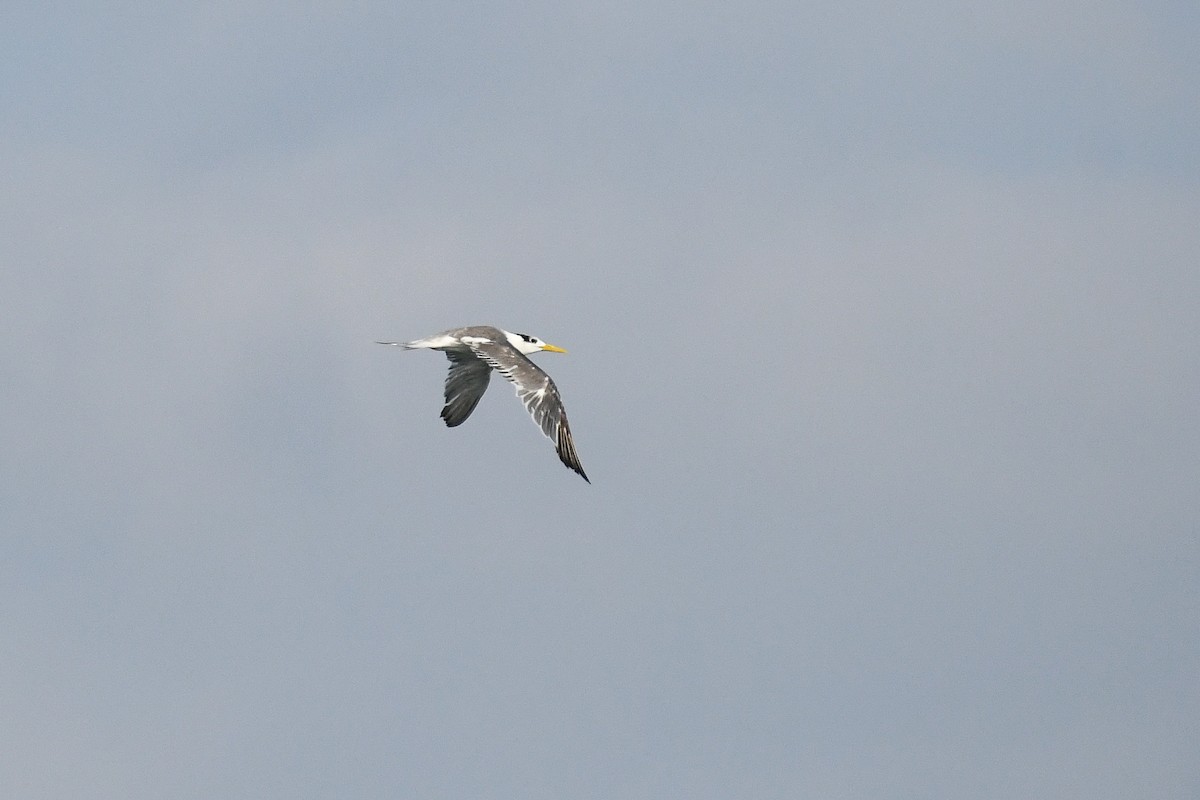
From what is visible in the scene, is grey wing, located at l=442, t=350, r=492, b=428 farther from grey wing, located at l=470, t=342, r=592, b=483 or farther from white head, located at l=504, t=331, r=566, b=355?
grey wing, located at l=470, t=342, r=592, b=483

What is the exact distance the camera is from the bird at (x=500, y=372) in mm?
47531

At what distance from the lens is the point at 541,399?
157ft

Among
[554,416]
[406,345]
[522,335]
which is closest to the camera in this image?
[554,416]

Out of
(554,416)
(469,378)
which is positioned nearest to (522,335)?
(469,378)

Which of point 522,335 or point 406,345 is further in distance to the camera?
point 522,335

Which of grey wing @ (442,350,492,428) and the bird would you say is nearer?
the bird

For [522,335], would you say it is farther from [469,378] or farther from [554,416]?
[554,416]

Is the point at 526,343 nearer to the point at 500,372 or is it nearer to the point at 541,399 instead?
the point at 500,372

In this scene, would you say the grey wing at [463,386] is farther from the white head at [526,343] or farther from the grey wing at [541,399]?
the grey wing at [541,399]

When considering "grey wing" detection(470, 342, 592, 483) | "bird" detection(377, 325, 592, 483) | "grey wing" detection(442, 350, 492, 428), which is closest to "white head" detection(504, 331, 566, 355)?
"bird" detection(377, 325, 592, 483)

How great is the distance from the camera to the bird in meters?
47.5

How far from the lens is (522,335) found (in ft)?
180

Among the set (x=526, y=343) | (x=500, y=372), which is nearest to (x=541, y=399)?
(x=500, y=372)

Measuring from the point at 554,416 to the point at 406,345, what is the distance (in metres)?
5.37
